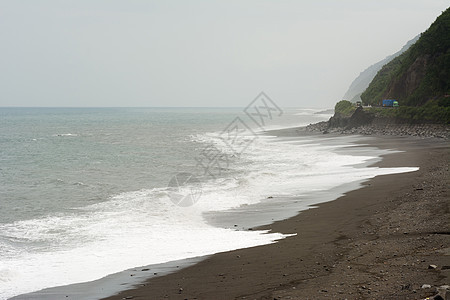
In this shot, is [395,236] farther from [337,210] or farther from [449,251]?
[337,210]

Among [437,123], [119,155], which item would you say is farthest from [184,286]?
[437,123]

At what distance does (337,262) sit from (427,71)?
68.2m

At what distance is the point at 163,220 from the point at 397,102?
64.8m

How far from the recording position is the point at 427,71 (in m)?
69.4

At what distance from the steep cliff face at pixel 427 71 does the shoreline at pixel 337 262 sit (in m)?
56.7

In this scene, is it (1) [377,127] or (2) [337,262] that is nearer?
(2) [337,262]

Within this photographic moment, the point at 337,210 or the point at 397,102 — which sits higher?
the point at 397,102

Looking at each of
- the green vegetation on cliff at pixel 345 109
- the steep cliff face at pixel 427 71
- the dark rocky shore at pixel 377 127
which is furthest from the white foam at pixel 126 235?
the green vegetation on cliff at pixel 345 109

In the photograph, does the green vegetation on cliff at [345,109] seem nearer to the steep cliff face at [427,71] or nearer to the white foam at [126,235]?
the steep cliff face at [427,71]

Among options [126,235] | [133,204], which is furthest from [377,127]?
[126,235]

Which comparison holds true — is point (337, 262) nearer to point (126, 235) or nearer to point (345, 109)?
point (126, 235)

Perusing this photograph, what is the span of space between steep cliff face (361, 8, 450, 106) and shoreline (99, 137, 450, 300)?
186 feet

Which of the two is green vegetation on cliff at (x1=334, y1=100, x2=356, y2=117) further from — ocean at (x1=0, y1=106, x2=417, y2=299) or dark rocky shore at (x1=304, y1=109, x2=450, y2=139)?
ocean at (x1=0, y1=106, x2=417, y2=299)

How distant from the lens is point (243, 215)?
16.6m
